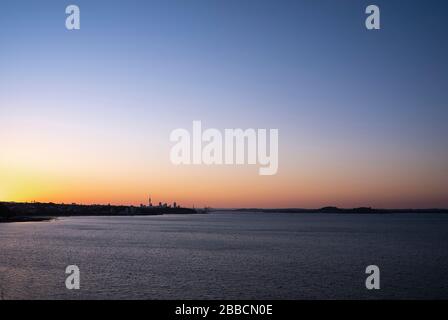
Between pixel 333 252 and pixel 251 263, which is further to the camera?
pixel 333 252

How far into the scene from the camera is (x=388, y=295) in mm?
33000

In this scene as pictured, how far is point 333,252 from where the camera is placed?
62.8 meters

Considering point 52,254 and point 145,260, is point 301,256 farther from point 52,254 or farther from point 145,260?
point 52,254

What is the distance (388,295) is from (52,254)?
4428 cm

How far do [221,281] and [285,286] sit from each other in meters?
5.89
